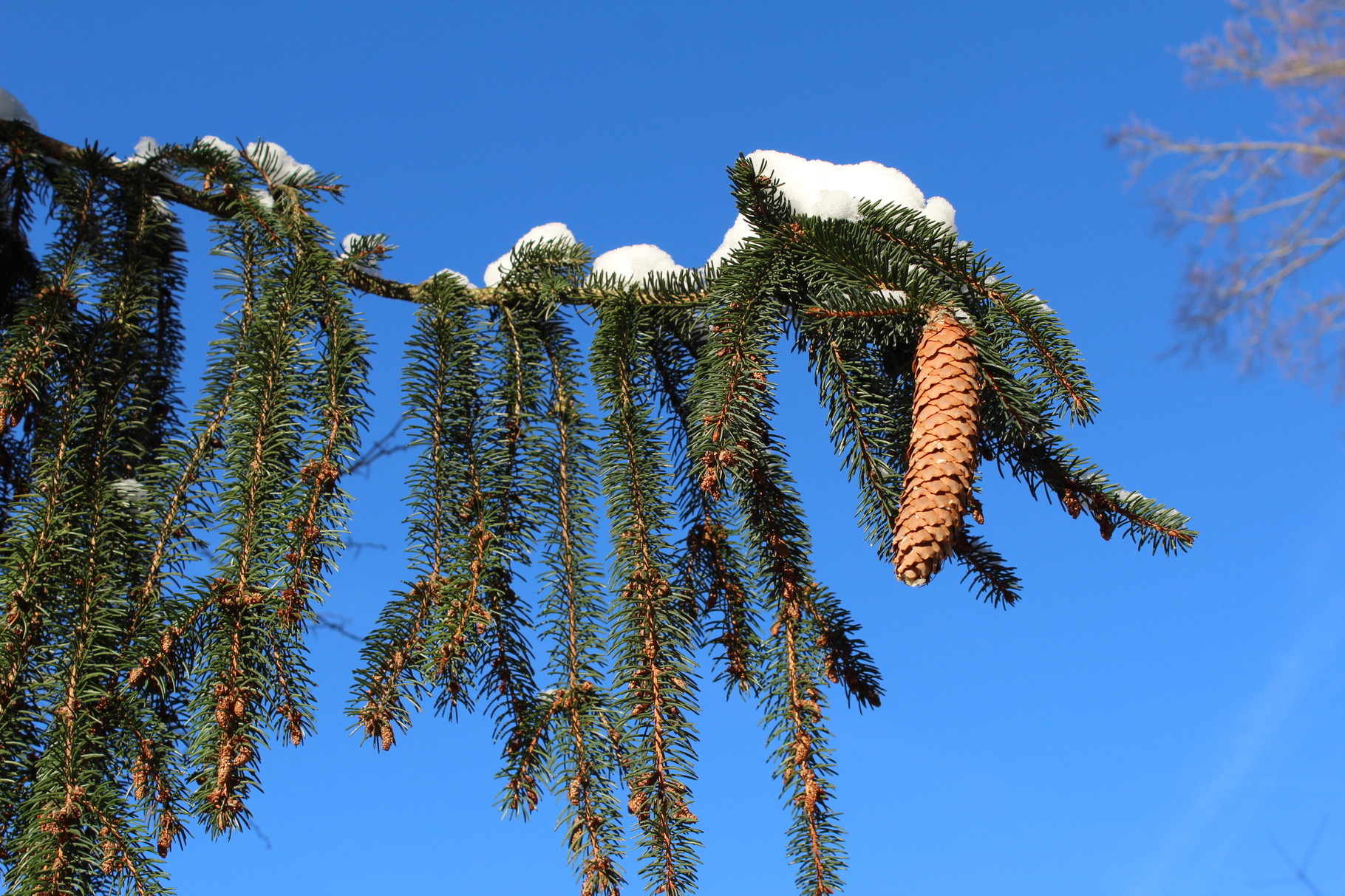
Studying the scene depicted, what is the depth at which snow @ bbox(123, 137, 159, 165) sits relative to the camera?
1783 millimetres

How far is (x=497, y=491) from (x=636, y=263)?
50 cm

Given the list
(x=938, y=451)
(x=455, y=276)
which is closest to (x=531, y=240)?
(x=455, y=276)

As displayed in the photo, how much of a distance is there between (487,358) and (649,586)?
1.62 ft

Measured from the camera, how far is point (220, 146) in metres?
1.74

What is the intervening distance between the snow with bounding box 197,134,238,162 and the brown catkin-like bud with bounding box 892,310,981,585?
126 cm

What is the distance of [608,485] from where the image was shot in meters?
1.45

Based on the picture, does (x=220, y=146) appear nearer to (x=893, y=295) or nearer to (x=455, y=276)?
(x=455, y=276)

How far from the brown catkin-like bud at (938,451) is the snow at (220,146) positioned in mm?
1263

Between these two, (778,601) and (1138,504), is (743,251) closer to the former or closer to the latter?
(778,601)

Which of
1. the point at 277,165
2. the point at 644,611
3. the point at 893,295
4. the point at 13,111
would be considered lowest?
the point at 644,611

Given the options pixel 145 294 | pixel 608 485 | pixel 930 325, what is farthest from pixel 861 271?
pixel 145 294

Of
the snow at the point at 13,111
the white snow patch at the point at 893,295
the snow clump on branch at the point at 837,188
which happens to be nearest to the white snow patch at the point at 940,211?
the snow clump on branch at the point at 837,188

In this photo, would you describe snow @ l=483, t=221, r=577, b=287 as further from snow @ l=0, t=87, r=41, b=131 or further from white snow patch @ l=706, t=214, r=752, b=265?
snow @ l=0, t=87, r=41, b=131

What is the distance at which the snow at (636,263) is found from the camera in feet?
5.50
